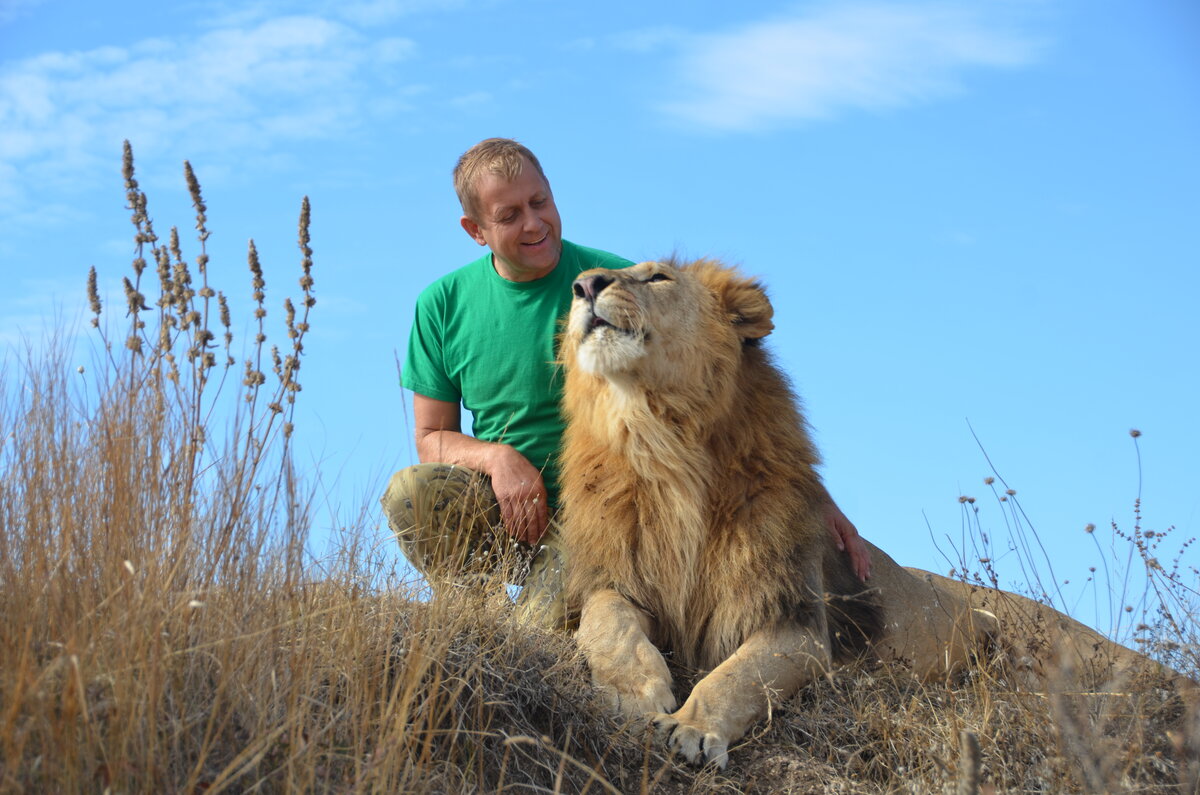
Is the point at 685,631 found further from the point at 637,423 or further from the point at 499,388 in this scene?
the point at 499,388

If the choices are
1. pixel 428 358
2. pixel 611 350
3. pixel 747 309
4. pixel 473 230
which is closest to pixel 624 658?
pixel 611 350

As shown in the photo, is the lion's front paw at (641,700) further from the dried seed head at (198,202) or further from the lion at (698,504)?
the dried seed head at (198,202)

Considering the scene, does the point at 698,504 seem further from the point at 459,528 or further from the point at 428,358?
the point at 428,358

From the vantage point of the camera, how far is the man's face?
5.93 metres

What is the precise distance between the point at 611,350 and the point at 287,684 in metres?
1.71

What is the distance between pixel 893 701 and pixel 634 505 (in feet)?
4.11

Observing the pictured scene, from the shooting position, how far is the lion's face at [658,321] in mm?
4477

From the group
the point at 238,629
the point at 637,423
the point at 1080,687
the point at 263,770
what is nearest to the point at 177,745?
the point at 263,770

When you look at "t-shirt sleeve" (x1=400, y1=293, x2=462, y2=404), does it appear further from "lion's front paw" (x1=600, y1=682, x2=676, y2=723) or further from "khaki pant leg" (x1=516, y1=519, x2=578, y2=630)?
"lion's front paw" (x1=600, y1=682, x2=676, y2=723)

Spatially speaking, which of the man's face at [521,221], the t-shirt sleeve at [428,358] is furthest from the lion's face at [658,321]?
the t-shirt sleeve at [428,358]

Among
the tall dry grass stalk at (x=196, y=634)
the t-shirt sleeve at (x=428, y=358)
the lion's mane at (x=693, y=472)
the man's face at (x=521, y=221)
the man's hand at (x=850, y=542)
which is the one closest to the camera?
the tall dry grass stalk at (x=196, y=634)

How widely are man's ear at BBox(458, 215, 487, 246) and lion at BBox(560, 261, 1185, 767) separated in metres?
1.47

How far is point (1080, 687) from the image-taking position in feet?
14.7

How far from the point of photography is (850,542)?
17.5ft
